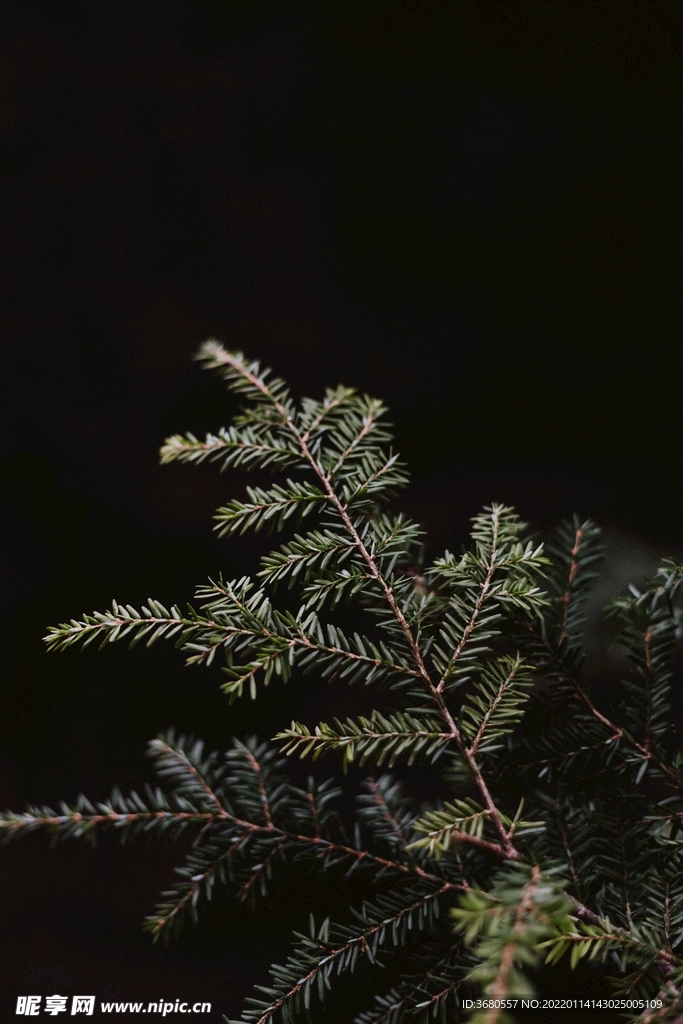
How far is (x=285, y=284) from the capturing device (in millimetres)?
963

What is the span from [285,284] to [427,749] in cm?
70

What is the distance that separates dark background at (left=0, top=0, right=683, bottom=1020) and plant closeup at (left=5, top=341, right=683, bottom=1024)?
0.29 metres

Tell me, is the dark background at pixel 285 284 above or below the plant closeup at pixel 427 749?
above

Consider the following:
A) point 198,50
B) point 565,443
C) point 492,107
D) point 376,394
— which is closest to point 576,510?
point 565,443

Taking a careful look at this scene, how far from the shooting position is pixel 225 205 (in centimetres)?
95

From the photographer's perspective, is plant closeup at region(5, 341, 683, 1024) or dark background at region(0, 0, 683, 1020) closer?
plant closeup at region(5, 341, 683, 1024)

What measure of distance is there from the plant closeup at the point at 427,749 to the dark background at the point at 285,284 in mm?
293

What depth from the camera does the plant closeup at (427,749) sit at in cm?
49

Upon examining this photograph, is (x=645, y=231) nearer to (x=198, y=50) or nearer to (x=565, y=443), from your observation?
(x=565, y=443)

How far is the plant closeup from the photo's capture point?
49 cm

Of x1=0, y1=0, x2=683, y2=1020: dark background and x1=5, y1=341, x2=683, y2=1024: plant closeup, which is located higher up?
x1=0, y1=0, x2=683, y2=1020: dark background

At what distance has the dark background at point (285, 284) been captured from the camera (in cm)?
89

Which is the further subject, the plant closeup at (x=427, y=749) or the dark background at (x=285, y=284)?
the dark background at (x=285, y=284)

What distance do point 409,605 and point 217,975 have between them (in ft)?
1.92
